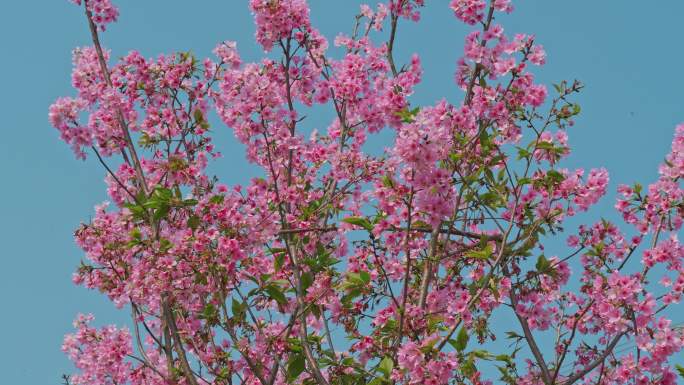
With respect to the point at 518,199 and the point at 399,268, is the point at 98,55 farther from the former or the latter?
the point at 518,199

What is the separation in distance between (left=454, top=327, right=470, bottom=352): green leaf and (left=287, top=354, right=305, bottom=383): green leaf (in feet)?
3.86

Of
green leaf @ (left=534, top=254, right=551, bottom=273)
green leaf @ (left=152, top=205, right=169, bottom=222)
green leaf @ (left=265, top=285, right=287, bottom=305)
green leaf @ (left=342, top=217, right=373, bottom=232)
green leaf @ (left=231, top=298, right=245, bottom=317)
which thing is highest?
green leaf @ (left=152, top=205, right=169, bottom=222)

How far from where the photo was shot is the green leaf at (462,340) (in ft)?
18.9

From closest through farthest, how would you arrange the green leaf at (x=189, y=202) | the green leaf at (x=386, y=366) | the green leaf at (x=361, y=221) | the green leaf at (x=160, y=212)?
the green leaf at (x=386, y=366) < the green leaf at (x=361, y=221) < the green leaf at (x=189, y=202) < the green leaf at (x=160, y=212)

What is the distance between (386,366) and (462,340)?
531 millimetres

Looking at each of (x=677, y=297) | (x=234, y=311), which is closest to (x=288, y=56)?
(x=234, y=311)

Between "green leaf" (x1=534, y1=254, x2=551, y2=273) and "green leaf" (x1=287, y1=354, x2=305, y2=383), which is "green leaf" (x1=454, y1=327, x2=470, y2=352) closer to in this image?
"green leaf" (x1=534, y1=254, x2=551, y2=273)

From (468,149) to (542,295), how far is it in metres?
1.36

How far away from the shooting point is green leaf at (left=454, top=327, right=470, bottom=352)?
5.76m

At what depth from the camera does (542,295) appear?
22.0 feet

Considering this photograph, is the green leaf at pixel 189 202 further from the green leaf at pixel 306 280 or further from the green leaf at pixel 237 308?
the green leaf at pixel 306 280

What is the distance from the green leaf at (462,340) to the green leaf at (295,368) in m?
1.18

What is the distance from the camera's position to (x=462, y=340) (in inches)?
228

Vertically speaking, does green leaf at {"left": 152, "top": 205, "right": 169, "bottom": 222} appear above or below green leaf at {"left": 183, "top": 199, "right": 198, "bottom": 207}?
above
